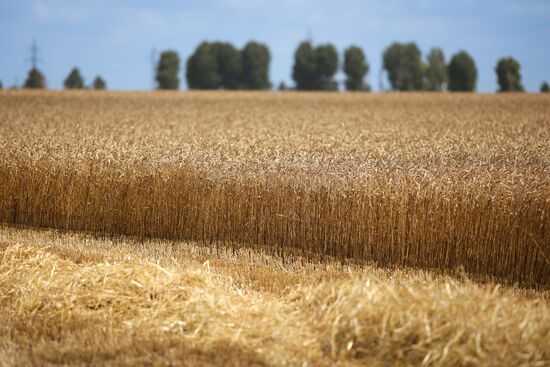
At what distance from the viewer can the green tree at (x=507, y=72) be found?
75312 millimetres

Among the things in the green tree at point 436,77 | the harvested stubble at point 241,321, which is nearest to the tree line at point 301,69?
the green tree at point 436,77

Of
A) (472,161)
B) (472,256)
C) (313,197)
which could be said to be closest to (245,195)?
(313,197)

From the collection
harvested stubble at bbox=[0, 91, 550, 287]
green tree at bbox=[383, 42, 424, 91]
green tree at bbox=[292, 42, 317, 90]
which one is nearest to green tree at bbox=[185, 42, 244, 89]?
green tree at bbox=[292, 42, 317, 90]

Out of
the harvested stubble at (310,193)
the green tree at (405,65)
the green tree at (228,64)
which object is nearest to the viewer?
the harvested stubble at (310,193)

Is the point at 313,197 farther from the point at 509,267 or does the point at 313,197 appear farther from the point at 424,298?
the point at 424,298

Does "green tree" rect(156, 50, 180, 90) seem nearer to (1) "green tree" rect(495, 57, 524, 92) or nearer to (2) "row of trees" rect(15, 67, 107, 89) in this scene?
(2) "row of trees" rect(15, 67, 107, 89)

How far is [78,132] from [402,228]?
1174cm

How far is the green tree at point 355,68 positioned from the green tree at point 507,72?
21111 millimetres

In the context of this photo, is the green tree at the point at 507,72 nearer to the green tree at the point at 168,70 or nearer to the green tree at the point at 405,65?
the green tree at the point at 405,65

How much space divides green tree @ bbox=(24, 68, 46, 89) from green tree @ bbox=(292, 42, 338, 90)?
3161 cm

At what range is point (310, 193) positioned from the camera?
1140 centimetres

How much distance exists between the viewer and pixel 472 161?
46.2 ft

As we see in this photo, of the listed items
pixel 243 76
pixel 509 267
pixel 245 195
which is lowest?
pixel 509 267

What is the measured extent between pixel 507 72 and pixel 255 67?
33.3 metres
